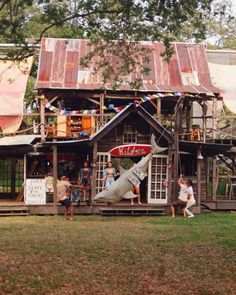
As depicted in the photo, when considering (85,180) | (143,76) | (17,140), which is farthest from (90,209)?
(143,76)

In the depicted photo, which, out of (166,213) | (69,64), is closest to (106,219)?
(166,213)

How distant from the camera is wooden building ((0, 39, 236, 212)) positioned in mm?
20875

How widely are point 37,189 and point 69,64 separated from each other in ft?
18.8

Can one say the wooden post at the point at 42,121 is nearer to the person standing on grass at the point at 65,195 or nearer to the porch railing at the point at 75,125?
the porch railing at the point at 75,125

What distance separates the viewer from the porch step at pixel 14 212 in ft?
67.1

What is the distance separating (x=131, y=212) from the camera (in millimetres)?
20422

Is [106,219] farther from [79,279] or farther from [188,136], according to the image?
[79,279]

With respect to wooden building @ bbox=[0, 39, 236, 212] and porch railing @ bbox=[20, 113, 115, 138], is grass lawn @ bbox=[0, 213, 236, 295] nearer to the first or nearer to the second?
wooden building @ bbox=[0, 39, 236, 212]

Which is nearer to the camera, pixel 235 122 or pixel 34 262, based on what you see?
pixel 34 262

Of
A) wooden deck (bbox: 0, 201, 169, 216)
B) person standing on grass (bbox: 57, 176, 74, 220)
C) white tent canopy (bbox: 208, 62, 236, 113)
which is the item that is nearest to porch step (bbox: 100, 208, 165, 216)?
wooden deck (bbox: 0, 201, 169, 216)

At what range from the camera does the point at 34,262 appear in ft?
34.5

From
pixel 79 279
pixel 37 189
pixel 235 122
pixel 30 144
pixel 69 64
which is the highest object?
pixel 69 64

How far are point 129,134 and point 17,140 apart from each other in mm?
4358

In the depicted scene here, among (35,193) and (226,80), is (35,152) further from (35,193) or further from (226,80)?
(226,80)
